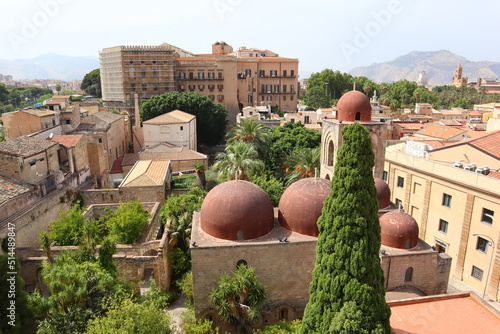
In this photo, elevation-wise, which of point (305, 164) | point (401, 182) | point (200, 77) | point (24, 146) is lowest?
point (401, 182)

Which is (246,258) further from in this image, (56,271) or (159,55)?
(159,55)

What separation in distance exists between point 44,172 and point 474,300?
2654 cm

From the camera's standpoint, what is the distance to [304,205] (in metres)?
16.1

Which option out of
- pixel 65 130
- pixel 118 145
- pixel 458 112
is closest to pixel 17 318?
pixel 65 130

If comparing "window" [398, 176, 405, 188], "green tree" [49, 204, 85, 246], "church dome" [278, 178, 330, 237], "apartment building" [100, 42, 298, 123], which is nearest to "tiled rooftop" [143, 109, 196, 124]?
"apartment building" [100, 42, 298, 123]

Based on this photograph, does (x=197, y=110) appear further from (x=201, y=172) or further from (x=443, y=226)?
(x=443, y=226)

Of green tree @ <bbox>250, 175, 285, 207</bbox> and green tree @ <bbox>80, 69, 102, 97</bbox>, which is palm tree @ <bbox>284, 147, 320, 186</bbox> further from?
green tree @ <bbox>80, 69, 102, 97</bbox>

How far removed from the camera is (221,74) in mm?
66750

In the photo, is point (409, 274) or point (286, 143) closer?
point (409, 274)

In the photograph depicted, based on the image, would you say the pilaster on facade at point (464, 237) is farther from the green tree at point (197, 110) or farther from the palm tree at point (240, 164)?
the green tree at point (197, 110)

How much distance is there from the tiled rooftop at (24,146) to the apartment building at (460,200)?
24600 millimetres

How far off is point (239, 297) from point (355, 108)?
12.9m

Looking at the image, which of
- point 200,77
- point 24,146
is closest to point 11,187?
point 24,146

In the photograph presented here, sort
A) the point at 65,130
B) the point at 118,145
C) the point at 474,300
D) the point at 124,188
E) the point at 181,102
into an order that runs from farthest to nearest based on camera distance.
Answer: the point at 181,102 < the point at 118,145 < the point at 65,130 < the point at 124,188 < the point at 474,300
